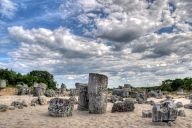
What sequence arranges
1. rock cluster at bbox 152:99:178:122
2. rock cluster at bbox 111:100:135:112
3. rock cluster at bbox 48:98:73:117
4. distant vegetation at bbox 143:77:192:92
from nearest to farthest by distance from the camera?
1. rock cluster at bbox 152:99:178:122
2. rock cluster at bbox 48:98:73:117
3. rock cluster at bbox 111:100:135:112
4. distant vegetation at bbox 143:77:192:92

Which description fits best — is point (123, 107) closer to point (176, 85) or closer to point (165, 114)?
point (165, 114)

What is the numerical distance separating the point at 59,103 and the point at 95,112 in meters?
2.19

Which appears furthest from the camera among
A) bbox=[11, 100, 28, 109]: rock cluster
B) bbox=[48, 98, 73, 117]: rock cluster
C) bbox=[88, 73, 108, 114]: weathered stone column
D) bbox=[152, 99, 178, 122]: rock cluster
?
bbox=[11, 100, 28, 109]: rock cluster

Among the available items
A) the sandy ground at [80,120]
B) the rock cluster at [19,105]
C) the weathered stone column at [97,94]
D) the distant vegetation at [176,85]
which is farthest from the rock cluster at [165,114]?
the distant vegetation at [176,85]

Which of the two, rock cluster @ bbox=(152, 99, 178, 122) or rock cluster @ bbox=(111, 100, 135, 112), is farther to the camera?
rock cluster @ bbox=(111, 100, 135, 112)

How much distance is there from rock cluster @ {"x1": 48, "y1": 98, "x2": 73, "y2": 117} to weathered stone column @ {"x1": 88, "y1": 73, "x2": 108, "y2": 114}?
1.42 m

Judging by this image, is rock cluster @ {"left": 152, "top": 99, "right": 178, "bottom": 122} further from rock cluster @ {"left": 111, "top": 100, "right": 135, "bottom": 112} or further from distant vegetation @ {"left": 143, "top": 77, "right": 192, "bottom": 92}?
distant vegetation @ {"left": 143, "top": 77, "right": 192, "bottom": 92}

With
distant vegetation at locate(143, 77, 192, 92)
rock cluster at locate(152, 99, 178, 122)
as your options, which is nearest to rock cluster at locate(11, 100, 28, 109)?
rock cluster at locate(152, 99, 178, 122)

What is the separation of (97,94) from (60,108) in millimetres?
2362

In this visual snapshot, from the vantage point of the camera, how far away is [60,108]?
705 inches

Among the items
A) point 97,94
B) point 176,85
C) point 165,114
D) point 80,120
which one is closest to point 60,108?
point 80,120

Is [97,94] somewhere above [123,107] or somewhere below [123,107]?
above

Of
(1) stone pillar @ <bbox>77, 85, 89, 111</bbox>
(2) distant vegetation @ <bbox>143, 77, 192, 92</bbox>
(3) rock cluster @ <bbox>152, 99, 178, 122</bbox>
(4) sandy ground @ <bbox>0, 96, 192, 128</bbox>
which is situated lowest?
(4) sandy ground @ <bbox>0, 96, 192, 128</bbox>

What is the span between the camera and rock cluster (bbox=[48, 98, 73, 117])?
17844 millimetres
